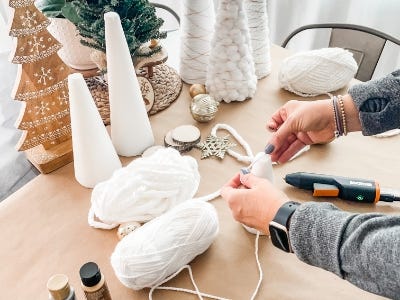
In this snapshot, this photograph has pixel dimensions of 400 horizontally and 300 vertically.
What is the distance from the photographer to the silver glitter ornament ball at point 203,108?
0.87 m

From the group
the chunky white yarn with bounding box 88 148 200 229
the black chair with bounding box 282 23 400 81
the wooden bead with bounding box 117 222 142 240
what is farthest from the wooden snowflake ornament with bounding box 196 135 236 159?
the black chair with bounding box 282 23 400 81

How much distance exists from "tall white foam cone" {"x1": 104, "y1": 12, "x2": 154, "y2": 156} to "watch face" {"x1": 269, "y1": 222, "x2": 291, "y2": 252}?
359 mm

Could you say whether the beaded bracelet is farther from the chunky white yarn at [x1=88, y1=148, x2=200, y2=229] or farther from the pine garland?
the pine garland

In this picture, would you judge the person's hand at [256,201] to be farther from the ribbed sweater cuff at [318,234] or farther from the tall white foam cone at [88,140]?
the tall white foam cone at [88,140]

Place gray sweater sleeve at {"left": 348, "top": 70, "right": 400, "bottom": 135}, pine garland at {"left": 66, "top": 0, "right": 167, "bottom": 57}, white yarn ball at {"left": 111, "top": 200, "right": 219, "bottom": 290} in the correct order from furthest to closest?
pine garland at {"left": 66, "top": 0, "right": 167, "bottom": 57} → gray sweater sleeve at {"left": 348, "top": 70, "right": 400, "bottom": 135} → white yarn ball at {"left": 111, "top": 200, "right": 219, "bottom": 290}

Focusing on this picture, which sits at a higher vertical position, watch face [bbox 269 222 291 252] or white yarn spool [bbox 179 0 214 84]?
white yarn spool [bbox 179 0 214 84]

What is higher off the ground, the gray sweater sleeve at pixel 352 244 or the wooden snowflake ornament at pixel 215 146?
the gray sweater sleeve at pixel 352 244

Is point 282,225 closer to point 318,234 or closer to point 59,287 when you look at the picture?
point 318,234

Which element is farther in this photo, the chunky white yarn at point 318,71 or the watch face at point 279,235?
the chunky white yarn at point 318,71

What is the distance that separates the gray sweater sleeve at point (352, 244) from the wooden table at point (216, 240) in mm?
98

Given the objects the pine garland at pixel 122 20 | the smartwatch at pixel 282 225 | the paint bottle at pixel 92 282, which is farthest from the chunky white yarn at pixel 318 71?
the paint bottle at pixel 92 282

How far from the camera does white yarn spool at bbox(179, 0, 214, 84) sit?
2.97 feet

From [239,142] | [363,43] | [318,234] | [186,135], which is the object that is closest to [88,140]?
[186,135]

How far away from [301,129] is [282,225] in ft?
0.90
